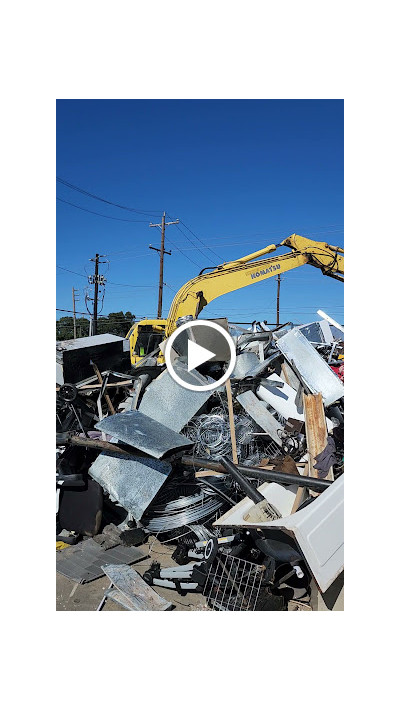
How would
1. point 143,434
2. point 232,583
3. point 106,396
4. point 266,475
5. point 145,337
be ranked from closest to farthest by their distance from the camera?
1. point 232,583
2. point 266,475
3. point 143,434
4. point 106,396
5. point 145,337

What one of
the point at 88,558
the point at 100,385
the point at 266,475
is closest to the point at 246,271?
the point at 100,385

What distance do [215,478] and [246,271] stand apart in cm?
351

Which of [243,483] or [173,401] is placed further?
[173,401]

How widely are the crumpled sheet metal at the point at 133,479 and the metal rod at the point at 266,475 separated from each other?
10.8 inches

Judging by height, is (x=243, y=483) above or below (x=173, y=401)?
below

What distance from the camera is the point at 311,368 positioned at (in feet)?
18.0

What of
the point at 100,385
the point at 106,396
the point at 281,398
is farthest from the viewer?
the point at 100,385

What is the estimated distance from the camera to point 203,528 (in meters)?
4.34

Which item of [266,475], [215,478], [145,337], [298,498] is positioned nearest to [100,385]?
[215,478]

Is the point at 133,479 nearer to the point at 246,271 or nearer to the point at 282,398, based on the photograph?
the point at 282,398

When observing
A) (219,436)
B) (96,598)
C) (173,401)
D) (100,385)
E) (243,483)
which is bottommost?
(96,598)

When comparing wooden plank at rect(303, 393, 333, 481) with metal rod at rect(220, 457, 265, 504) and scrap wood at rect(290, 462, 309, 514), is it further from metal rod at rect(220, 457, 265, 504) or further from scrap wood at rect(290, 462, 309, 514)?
metal rod at rect(220, 457, 265, 504)

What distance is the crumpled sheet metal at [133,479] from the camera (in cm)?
427

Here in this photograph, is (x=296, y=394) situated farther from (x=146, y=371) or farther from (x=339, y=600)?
(x=339, y=600)
